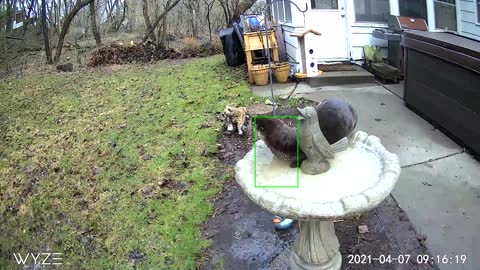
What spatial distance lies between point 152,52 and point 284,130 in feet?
30.1

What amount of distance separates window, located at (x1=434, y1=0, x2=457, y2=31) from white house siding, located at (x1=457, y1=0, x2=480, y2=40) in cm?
10

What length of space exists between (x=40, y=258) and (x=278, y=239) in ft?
5.92

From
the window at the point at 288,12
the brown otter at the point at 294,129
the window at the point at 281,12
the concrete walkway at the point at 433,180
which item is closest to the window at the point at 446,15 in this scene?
the concrete walkway at the point at 433,180

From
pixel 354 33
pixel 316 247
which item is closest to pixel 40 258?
pixel 316 247

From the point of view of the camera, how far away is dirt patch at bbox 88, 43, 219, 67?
10.0 meters

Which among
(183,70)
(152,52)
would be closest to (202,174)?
(183,70)

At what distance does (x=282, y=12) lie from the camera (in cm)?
731

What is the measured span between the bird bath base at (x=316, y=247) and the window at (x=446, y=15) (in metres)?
4.78

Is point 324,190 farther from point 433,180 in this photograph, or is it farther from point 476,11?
point 476,11

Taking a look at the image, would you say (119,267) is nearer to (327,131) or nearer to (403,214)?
(327,131)

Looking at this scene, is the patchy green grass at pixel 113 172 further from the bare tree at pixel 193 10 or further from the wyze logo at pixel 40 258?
the bare tree at pixel 193 10

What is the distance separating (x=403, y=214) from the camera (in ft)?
8.89

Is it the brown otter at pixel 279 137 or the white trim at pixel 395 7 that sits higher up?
the white trim at pixel 395 7

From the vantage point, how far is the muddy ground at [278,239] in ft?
8.00
